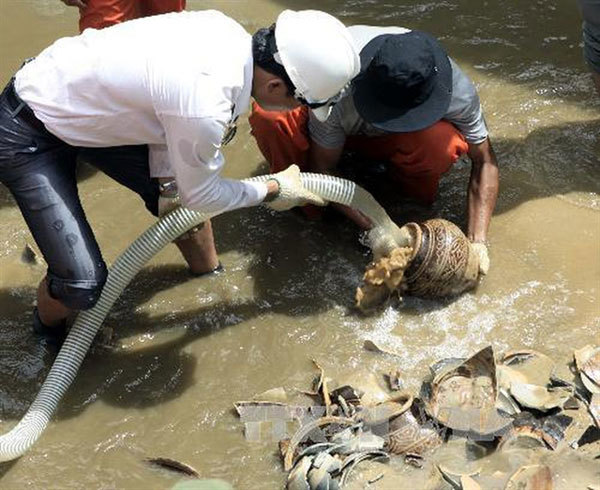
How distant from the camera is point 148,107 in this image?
3057mm

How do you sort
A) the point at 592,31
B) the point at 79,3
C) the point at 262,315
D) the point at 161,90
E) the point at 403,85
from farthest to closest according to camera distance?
the point at 79,3
the point at 592,31
the point at 262,315
the point at 403,85
the point at 161,90

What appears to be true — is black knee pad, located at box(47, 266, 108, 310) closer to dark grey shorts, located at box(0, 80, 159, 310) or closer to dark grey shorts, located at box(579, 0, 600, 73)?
dark grey shorts, located at box(0, 80, 159, 310)

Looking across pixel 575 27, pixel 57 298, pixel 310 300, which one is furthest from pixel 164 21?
pixel 575 27

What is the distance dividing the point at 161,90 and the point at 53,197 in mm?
665

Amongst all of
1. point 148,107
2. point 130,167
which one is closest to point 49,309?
point 130,167

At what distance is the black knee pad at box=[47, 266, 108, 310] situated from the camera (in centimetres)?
335

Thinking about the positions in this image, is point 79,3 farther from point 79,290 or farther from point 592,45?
point 592,45

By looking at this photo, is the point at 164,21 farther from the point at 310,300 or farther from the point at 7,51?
the point at 7,51

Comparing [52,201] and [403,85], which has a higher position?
[403,85]

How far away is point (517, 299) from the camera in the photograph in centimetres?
384

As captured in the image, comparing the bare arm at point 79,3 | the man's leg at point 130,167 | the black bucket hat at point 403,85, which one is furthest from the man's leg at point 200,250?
the bare arm at point 79,3

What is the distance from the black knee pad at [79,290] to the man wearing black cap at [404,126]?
3.61ft

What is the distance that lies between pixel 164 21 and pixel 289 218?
4.73ft

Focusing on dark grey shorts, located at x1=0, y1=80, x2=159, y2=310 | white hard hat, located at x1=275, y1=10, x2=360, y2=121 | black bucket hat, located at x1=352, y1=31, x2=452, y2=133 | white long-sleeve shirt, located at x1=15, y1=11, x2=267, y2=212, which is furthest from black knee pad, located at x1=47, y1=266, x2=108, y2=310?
black bucket hat, located at x1=352, y1=31, x2=452, y2=133
